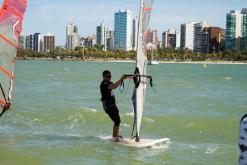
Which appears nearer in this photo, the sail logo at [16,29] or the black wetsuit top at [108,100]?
the sail logo at [16,29]

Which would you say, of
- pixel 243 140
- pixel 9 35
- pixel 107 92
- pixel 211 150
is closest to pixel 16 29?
pixel 9 35

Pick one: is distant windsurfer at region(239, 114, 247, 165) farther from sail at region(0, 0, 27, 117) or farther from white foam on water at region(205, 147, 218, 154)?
white foam on water at region(205, 147, 218, 154)

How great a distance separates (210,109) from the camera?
16562 millimetres

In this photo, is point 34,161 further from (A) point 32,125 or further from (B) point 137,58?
(A) point 32,125

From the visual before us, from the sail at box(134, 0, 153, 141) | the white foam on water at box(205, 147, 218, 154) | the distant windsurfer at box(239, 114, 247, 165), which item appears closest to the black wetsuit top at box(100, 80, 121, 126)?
the sail at box(134, 0, 153, 141)

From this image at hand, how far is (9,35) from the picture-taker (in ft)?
21.6

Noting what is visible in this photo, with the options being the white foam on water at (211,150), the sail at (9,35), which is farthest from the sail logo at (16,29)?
the white foam on water at (211,150)

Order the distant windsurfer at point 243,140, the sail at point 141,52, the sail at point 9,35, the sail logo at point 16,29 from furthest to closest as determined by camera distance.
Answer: the sail at point 141,52 < the sail logo at point 16,29 < the sail at point 9,35 < the distant windsurfer at point 243,140

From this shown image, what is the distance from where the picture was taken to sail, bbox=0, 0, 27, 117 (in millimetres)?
6477

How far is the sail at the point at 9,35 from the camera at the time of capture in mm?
6477

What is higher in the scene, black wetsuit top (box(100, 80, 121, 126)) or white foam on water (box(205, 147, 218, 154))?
black wetsuit top (box(100, 80, 121, 126))

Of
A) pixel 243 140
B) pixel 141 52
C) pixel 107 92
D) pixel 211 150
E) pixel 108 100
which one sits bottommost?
pixel 211 150

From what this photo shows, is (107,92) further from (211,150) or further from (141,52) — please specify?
(211,150)

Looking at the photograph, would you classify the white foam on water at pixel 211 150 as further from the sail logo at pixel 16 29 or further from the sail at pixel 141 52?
the sail logo at pixel 16 29
